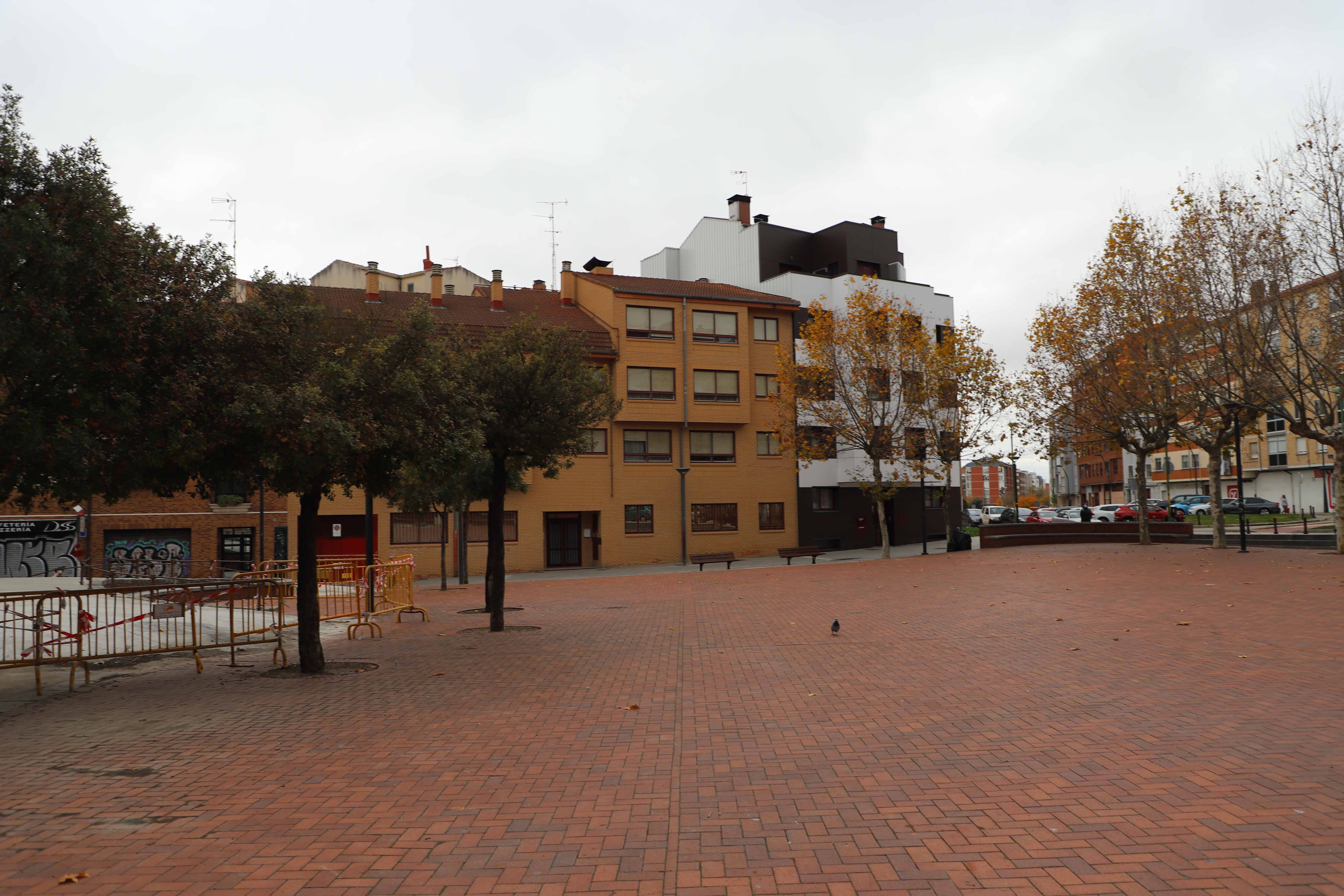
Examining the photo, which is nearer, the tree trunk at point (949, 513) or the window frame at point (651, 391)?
the tree trunk at point (949, 513)

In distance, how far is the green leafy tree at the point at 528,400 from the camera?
14.0 meters

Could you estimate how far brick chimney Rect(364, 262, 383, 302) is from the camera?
1495 inches

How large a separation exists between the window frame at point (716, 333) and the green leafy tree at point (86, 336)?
1231 inches

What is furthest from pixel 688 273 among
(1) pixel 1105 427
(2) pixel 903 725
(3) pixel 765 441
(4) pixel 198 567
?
(2) pixel 903 725

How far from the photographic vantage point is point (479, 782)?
6000 millimetres

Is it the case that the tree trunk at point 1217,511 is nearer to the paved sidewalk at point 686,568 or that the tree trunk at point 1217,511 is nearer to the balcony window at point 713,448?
the paved sidewalk at point 686,568

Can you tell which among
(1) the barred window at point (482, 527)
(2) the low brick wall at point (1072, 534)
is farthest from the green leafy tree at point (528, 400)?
(2) the low brick wall at point (1072, 534)

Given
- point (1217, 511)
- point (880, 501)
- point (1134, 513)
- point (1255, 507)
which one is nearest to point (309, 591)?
point (880, 501)

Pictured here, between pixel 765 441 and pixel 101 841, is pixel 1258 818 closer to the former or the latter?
pixel 101 841

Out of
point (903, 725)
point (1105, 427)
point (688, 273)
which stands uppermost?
point (688, 273)

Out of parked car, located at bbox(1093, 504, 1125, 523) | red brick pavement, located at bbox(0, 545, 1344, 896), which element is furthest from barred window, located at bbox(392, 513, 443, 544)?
parked car, located at bbox(1093, 504, 1125, 523)

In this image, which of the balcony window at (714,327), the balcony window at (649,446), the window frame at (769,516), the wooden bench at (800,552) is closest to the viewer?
the wooden bench at (800,552)

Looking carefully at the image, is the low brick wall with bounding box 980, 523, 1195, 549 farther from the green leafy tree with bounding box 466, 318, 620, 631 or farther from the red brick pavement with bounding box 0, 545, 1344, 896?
the green leafy tree with bounding box 466, 318, 620, 631

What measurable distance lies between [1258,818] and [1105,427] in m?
28.0
